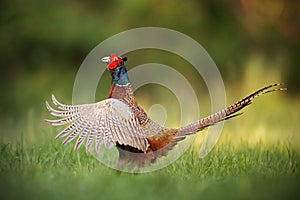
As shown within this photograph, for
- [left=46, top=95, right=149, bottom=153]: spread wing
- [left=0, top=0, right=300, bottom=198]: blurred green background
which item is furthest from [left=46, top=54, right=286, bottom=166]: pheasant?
[left=0, top=0, right=300, bottom=198]: blurred green background

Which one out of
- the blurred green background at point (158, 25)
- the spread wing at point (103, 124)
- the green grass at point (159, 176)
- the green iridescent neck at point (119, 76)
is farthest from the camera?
the blurred green background at point (158, 25)

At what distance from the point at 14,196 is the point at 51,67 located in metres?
2.96

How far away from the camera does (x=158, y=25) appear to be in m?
5.06

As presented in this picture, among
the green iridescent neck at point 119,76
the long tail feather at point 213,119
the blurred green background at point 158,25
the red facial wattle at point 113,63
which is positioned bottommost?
the long tail feather at point 213,119

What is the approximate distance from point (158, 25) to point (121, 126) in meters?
2.67

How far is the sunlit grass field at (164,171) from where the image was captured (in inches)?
86.7

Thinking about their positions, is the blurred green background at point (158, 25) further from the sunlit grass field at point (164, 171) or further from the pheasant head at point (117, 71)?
the pheasant head at point (117, 71)

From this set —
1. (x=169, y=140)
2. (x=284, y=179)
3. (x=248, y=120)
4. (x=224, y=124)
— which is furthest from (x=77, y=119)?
(x=248, y=120)

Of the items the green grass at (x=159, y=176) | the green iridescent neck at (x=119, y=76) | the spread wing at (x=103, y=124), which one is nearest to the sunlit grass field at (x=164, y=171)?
the green grass at (x=159, y=176)

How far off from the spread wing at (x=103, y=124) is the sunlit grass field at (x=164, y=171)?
0.12m

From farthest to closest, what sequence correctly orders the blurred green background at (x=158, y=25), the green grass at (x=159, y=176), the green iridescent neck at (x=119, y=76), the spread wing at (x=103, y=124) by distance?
the blurred green background at (x=158, y=25) < the green iridescent neck at (x=119, y=76) < the spread wing at (x=103, y=124) < the green grass at (x=159, y=176)

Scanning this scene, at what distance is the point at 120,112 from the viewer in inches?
98.3

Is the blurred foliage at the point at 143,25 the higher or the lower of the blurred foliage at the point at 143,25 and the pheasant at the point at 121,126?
the higher

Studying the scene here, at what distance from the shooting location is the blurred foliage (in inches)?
196
